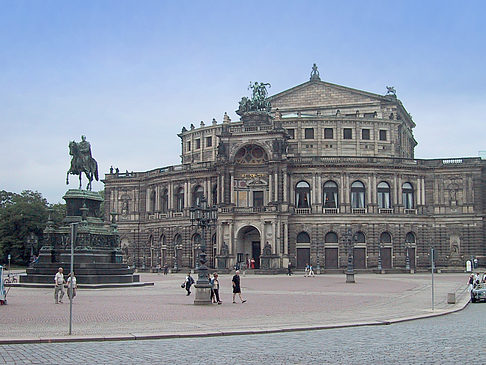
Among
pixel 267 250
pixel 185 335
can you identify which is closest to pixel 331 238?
pixel 267 250

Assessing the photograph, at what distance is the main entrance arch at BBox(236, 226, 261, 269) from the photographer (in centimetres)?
8444

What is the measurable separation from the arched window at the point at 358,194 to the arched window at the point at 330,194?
2162 millimetres

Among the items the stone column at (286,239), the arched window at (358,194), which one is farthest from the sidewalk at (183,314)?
the arched window at (358,194)

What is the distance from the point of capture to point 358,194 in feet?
277

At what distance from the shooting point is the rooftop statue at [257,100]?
86.9 metres

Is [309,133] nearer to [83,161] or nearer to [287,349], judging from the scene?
[83,161]

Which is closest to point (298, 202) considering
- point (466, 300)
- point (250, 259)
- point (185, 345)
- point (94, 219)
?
point (250, 259)

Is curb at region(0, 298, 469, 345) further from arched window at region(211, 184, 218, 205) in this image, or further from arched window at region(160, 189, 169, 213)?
arched window at region(160, 189, 169, 213)

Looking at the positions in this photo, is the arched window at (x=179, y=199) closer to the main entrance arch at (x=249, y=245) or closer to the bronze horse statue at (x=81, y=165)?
the main entrance arch at (x=249, y=245)

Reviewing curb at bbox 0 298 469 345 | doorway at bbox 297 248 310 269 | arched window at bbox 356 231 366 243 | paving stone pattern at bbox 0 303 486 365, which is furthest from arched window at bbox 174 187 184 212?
paving stone pattern at bbox 0 303 486 365

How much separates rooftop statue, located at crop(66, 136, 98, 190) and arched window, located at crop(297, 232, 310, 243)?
3881 centimetres

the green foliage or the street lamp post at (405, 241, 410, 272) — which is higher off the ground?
the green foliage

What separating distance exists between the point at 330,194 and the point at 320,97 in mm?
20078

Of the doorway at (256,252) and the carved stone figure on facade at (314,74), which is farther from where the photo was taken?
the carved stone figure on facade at (314,74)
